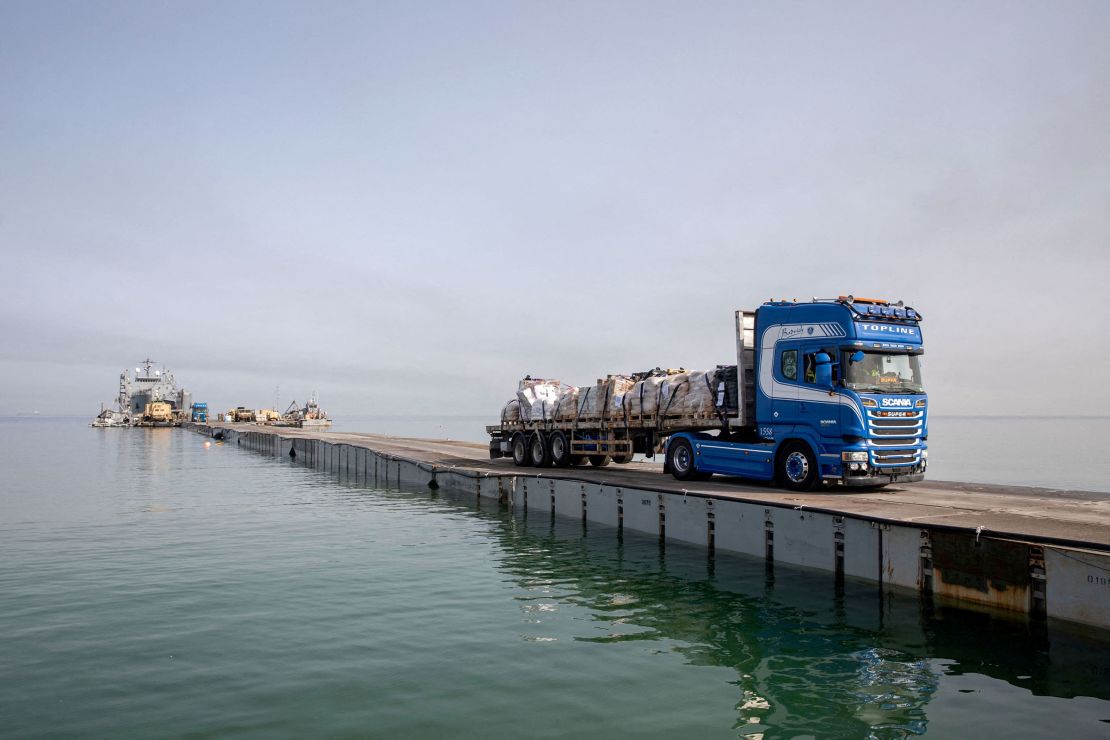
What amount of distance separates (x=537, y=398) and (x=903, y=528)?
18.1 meters

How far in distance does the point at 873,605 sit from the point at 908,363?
6950 millimetres

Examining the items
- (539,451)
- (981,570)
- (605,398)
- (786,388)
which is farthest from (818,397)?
(539,451)

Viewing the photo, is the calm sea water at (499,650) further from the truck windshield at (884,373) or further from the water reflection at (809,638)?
the truck windshield at (884,373)

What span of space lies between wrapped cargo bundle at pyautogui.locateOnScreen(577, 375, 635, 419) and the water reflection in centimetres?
837

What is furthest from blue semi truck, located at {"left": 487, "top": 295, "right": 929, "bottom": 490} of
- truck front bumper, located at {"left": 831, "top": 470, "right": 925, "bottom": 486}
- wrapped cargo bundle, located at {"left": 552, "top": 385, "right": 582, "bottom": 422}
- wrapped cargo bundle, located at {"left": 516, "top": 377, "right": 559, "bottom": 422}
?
wrapped cargo bundle, located at {"left": 516, "top": 377, "right": 559, "bottom": 422}

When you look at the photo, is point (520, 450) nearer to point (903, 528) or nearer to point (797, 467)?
point (797, 467)

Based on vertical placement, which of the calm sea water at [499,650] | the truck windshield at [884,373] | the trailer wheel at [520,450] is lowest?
the calm sea water at [499,650]

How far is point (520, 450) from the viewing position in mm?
31359

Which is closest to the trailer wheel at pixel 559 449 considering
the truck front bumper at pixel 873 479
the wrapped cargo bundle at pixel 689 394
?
the wrapped cargo bundle at pixel 689 394

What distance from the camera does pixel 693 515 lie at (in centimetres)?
1823

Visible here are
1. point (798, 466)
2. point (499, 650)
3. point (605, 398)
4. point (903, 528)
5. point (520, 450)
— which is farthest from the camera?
point (520, 450)

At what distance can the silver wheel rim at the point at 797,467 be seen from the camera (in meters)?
18.0

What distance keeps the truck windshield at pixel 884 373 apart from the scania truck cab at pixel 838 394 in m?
0.02

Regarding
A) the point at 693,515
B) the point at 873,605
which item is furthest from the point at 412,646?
the point at 693,515
